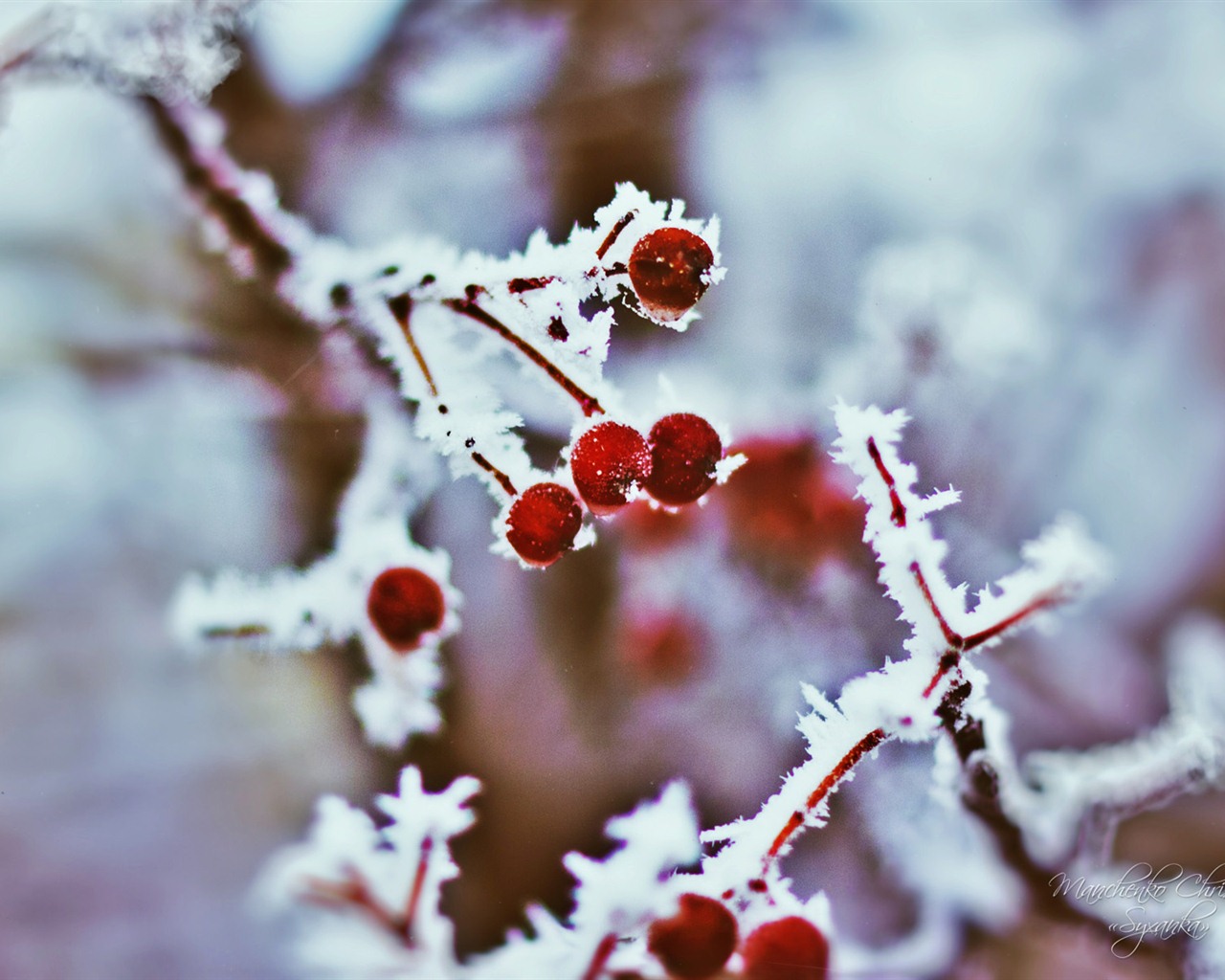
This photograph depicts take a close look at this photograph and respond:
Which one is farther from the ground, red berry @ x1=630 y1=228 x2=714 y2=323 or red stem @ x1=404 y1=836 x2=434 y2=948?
red berry @ x1=630 y1=228 x2=714 y2=323

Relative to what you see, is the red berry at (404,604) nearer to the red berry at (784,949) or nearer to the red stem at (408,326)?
the red stem at (408,326)

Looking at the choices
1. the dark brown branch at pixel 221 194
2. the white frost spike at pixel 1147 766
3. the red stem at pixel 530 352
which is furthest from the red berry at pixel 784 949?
the dark brown branch at pixel 221 194

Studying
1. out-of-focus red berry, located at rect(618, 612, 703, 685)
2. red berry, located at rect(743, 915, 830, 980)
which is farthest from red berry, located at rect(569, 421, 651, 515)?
red berry, located at rect(743, 915, 830, 980)

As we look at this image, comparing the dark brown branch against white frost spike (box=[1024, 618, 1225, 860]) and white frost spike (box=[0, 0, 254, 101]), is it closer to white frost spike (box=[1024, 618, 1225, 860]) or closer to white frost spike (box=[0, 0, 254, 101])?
white frost spike (box=[0, 0, 254, 101])

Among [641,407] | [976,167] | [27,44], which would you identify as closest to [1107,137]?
[976,167]

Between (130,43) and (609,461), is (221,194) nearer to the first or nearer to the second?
(130,43)

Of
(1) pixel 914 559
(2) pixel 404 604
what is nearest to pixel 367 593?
(2) pixel 404 604

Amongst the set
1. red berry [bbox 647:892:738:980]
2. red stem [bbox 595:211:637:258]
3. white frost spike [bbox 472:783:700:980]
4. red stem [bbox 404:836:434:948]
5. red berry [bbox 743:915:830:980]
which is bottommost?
red berry [bbox 743:915:830:980]
